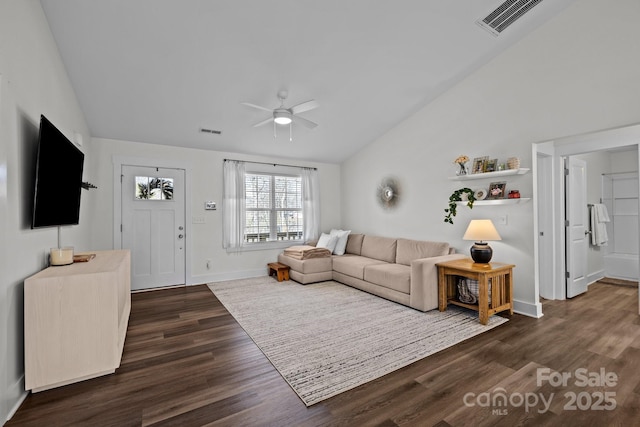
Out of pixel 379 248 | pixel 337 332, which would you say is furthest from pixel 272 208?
pixel 337 332

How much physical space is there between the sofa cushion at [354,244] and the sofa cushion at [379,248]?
4.0 inches

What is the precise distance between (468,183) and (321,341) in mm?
2923

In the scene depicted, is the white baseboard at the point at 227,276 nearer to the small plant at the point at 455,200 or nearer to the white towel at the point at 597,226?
the small plant at the point at 455,200

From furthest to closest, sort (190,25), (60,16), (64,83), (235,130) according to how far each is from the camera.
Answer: (235,130) → (64,83) → (190,25) → (60,16)

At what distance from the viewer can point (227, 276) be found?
532 centimetres

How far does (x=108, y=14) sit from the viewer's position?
8.25ft

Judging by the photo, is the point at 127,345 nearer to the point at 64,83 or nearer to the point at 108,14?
the point at 64,83

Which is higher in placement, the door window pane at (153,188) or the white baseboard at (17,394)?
the door window pane at (153,188)

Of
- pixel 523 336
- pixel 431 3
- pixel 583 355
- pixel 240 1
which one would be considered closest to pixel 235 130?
pixel 240 1

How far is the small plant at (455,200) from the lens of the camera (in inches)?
149

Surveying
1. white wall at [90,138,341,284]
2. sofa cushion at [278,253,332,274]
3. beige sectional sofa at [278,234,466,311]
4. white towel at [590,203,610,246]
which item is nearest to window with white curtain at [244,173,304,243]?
white wall at [90,138,341,284]

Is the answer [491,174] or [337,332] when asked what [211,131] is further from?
[491,174]

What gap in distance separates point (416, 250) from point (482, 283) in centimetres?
138

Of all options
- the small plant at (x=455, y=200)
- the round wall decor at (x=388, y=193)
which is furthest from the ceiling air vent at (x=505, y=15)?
the round wall decor at (x=388, y=193)
